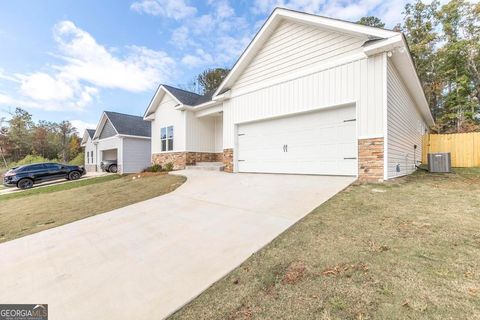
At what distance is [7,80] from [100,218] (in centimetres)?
2387

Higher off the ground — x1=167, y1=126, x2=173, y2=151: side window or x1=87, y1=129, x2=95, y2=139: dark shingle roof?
x1=87, y1=129, x2=95, y2=139: dark shingle roof

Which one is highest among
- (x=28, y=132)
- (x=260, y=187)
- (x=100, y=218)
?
(x=28, y=132)

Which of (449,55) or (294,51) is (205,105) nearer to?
(294,51)

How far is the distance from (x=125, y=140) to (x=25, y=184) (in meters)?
6.80

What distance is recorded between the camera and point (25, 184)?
15.0 metres

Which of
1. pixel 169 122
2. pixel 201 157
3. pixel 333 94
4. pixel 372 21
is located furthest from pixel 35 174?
pixel 372 21

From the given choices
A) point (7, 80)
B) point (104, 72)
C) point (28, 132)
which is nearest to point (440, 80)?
point (104, 72)

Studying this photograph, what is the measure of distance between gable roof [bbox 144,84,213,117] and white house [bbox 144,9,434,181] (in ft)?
10.4

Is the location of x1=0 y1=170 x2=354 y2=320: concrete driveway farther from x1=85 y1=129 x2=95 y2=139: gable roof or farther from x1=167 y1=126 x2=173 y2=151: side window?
x1=85 y1=129 x2=95 y2=139: gable roof

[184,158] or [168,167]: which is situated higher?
[184,158]

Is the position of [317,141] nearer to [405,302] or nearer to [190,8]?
[405,302]

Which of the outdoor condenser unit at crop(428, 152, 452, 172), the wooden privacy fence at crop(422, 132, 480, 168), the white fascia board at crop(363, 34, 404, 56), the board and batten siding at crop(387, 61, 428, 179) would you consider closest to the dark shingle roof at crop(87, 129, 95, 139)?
the white fascia board at crop(363, 34, 404, 56)

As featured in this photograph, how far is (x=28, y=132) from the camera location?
116 feet

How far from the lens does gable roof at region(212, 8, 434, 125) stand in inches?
243
